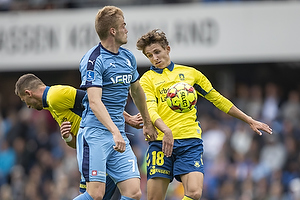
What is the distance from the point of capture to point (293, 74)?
→ 726 inches

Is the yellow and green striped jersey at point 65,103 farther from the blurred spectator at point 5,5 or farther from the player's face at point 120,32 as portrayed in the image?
the blurred spectator at point 5,5

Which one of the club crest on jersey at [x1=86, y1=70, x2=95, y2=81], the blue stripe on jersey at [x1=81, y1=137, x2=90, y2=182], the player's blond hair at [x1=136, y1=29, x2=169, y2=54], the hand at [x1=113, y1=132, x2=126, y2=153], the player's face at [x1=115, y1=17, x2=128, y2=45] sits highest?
the player's face at [x1=115, y1=17, x2=128, y2=45]

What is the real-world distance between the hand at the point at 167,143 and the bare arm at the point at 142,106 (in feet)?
0.61

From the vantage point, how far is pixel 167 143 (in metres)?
7.30

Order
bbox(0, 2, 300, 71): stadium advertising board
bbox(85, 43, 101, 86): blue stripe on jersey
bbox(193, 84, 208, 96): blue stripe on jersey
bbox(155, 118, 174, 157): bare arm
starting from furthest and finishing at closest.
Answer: bbox(0, 2, 300, 71): stadium advertising board < bbox(193, 84, 208, 96): blue stripe on jersey < bbox(155, 118, 174, 157): bare arm < bbox(85, 43, 101, 86): blue stripe on jersey

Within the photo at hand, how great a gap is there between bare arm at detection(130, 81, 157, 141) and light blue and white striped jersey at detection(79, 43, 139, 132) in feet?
0.52

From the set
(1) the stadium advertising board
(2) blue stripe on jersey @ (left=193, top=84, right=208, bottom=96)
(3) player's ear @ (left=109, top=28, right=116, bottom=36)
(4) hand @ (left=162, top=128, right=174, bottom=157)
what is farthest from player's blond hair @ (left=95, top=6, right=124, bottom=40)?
(1) the stadium advertising board

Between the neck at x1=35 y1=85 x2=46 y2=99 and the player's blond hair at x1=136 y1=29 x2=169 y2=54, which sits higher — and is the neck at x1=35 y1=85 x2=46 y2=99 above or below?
below

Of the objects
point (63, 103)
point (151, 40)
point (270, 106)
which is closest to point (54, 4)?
point (270, 106)

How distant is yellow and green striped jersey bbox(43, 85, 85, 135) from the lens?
23.8ft

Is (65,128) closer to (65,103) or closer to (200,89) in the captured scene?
(65,103)

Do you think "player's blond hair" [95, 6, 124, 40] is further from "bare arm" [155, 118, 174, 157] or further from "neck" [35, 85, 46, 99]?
Result: "bare arm" [155, 118, 174, 157]

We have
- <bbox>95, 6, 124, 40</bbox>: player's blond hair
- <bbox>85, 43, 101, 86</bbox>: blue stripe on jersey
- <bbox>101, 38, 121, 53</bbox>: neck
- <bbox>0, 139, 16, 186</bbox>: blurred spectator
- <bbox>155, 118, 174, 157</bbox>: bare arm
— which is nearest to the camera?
<bbox>85, 43, 101, 86</bbox>: blue stripe on jersey

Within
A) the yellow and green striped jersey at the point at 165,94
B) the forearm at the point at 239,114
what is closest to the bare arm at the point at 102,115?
the yellow and green striped jersey at the point at 165,94
